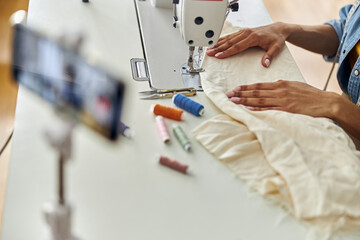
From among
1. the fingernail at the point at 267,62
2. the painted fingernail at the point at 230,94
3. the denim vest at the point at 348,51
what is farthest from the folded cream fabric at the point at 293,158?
the denim vest at the point at 348,51

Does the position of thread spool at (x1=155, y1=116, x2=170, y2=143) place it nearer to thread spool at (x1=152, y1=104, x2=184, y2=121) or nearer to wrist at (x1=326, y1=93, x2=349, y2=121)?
thread spool at (x1=152, y1=104, x2=184, y2=121)

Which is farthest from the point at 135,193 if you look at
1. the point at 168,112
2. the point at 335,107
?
the point at 335,107

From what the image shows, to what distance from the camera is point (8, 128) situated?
1842 mm

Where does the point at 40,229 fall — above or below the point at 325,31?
below

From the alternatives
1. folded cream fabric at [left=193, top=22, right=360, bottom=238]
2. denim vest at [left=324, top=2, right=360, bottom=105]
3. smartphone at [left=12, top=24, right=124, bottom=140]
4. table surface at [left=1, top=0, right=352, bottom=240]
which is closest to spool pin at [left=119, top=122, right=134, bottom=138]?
table surface at [left=1, top=0, right=352, bottom=240]

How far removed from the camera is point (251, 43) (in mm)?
1247

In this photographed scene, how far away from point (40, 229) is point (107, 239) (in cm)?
12

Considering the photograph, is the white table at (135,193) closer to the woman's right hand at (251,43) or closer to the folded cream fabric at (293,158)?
the folded cream fabric at (293,158)

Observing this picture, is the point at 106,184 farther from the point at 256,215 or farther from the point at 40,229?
the point at 256,215

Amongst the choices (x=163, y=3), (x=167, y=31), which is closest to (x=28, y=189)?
(x=167, y=31)

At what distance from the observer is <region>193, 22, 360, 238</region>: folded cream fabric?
0.79 meters

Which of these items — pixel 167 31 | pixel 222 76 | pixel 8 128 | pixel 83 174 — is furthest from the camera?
pixel 8 128

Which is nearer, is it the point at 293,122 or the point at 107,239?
the point at 107,239

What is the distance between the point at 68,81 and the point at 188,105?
22.0 inches
